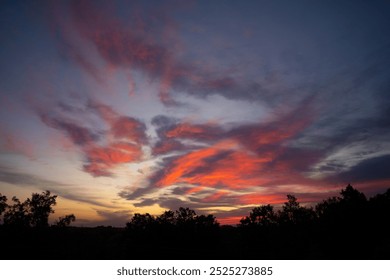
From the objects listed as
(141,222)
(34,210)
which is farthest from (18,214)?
(141,222)

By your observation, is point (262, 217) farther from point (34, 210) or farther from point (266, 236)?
point (34, 210)

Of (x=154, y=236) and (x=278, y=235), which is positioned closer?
Answer: (x=154, y=236)

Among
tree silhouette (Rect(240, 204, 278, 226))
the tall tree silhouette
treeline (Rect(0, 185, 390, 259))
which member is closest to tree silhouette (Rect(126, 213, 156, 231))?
treeline (Rect(0, 185, 390, 259))

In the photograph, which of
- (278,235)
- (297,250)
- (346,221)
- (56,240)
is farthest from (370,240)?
(56,240)

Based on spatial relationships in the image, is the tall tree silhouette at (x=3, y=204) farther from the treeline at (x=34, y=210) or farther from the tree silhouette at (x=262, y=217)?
the tree silhouette at (x=262, y=217)

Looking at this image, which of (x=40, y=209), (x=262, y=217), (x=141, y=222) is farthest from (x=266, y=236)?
(x=40, y=209)

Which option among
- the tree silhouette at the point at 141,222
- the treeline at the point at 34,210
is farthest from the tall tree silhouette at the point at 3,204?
the tree silhouette at the point at 141,222

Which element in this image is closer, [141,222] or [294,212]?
[141,222]

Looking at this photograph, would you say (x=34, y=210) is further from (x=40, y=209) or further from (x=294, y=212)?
(x=294, y=212)

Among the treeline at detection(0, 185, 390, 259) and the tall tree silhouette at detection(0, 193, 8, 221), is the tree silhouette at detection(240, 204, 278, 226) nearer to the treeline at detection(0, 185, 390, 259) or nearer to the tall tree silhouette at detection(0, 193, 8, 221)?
the treeline at detection(0, 185, 390, 259)

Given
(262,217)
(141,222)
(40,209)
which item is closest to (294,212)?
(262,217)
